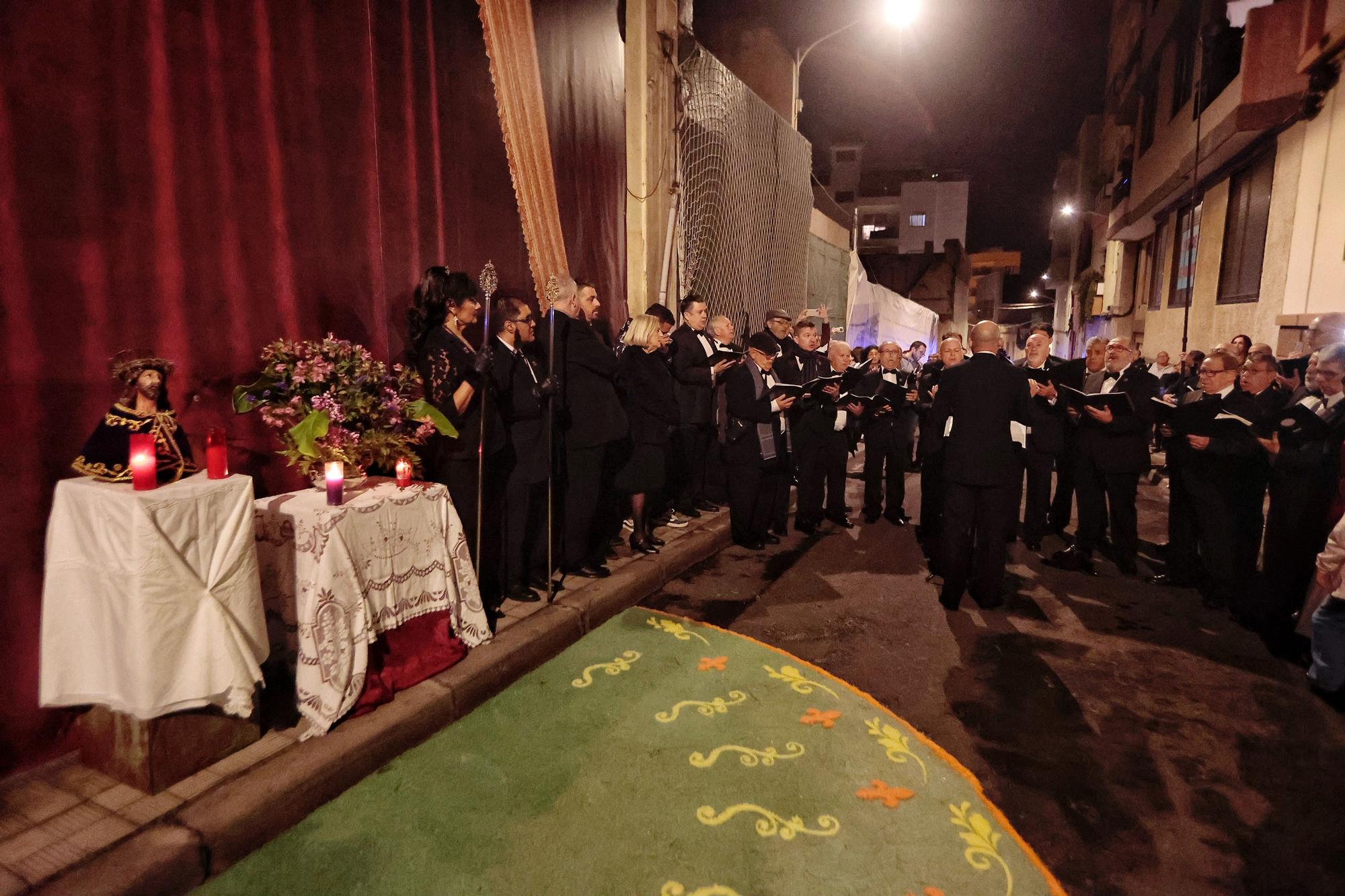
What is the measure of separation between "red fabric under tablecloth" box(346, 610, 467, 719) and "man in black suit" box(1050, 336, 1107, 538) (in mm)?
5242

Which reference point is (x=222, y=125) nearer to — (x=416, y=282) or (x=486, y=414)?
(x=416, y=282)

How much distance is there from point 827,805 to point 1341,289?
10.7 metres

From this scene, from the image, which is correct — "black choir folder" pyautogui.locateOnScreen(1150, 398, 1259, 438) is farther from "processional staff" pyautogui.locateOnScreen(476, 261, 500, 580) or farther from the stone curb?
"processional staff" pyautogui.locateOnScreen(476, 261, 500, 580)

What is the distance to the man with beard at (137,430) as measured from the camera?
2.53 m

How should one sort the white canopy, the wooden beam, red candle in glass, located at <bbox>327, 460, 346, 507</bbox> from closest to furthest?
1. red candle in glass, located at <bbox>327, 460, 346, 507</bbox>
2. the wooden beam
3. the white canopy

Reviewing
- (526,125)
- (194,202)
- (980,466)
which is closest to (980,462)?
(980,466)

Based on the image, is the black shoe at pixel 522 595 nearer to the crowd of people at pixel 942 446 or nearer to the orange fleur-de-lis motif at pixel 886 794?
the crowd of people at pixel 942 446

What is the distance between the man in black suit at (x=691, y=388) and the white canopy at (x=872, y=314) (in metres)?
8.36

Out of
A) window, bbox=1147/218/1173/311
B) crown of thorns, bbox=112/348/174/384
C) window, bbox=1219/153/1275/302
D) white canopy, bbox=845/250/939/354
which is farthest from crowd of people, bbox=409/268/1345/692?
window, bbox=1147/218/1173/311

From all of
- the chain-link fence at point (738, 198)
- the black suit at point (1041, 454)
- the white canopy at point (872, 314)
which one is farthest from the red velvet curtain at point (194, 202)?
the white canopy at point (872, 314)

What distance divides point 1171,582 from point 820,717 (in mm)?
3857

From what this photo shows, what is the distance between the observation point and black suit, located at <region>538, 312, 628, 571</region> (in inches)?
188

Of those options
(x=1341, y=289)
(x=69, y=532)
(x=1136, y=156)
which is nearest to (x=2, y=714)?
(x=69, y=532)

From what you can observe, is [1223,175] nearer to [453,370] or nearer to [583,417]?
[583,417]
